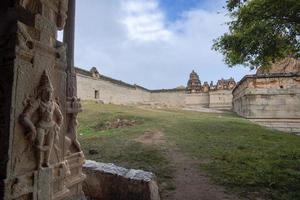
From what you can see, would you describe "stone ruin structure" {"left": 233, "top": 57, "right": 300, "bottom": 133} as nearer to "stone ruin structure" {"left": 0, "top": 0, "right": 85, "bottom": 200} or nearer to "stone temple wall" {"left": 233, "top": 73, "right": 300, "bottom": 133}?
"stone temple wall" {"left": 233, "top": 73, "right": 300, "bottom": 133}

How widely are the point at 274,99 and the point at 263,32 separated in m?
9.53

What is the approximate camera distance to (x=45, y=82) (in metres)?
2.78

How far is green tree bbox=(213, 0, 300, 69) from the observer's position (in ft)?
21.2

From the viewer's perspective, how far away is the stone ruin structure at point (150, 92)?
21938 millimetres

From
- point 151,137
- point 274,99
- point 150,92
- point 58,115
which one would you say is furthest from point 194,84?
point 58,115

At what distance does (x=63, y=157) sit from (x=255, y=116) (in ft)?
46.6

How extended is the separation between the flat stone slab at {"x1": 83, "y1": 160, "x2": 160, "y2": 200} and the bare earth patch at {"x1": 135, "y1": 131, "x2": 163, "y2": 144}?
3.82 meters

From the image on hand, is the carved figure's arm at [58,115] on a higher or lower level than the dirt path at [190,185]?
higher

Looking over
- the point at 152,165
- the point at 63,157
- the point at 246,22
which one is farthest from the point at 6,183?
the point at 246,22

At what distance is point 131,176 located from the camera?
378cm

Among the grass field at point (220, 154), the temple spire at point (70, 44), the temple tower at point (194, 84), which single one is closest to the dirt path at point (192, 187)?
the grass field at point (220, 154)

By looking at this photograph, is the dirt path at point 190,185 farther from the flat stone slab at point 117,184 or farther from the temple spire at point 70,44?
the temple spire at point 70,44

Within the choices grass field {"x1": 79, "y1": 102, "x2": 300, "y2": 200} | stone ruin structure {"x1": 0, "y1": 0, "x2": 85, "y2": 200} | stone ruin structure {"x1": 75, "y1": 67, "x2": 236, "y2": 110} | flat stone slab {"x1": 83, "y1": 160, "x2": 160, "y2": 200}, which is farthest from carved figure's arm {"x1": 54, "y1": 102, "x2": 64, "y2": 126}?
stone ruin structure {"x1": 75, "y1": 67, "x2": 236, "y2": 110}

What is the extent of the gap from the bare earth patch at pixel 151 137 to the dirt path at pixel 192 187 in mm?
2199
